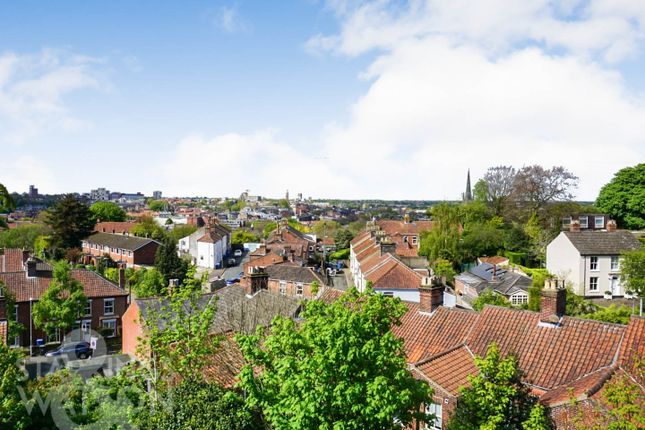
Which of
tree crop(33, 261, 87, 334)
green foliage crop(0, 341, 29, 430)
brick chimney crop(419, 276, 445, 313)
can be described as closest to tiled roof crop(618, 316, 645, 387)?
brick chimney crop(419, 276, 445, 313)

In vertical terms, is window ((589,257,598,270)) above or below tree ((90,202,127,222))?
below

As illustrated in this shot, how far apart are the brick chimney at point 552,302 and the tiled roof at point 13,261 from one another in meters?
48.2

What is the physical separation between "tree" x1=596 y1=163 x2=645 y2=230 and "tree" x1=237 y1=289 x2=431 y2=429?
200ft

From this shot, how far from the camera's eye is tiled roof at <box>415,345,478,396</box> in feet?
52.7

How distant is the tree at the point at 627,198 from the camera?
60.2m

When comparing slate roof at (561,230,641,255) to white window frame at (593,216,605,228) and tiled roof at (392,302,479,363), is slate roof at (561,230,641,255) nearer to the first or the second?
white window frame at (593,216,605,228)

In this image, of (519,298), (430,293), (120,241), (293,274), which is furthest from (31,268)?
(120,241)

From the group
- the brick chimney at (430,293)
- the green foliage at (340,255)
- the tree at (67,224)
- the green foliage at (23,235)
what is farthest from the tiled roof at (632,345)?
the green foliage at (23,235)

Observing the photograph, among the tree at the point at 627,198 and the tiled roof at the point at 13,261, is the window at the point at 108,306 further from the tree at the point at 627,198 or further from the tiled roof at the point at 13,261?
the tree at the point at 627,198

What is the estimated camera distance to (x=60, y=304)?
35.3 metres

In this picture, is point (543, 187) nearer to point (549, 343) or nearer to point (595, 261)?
point (595, 261)

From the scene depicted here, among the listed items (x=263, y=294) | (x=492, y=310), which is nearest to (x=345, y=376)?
(x=492, y=310)

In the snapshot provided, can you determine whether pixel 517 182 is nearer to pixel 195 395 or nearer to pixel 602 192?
pixel 602 192

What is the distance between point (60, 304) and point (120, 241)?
4548cm
